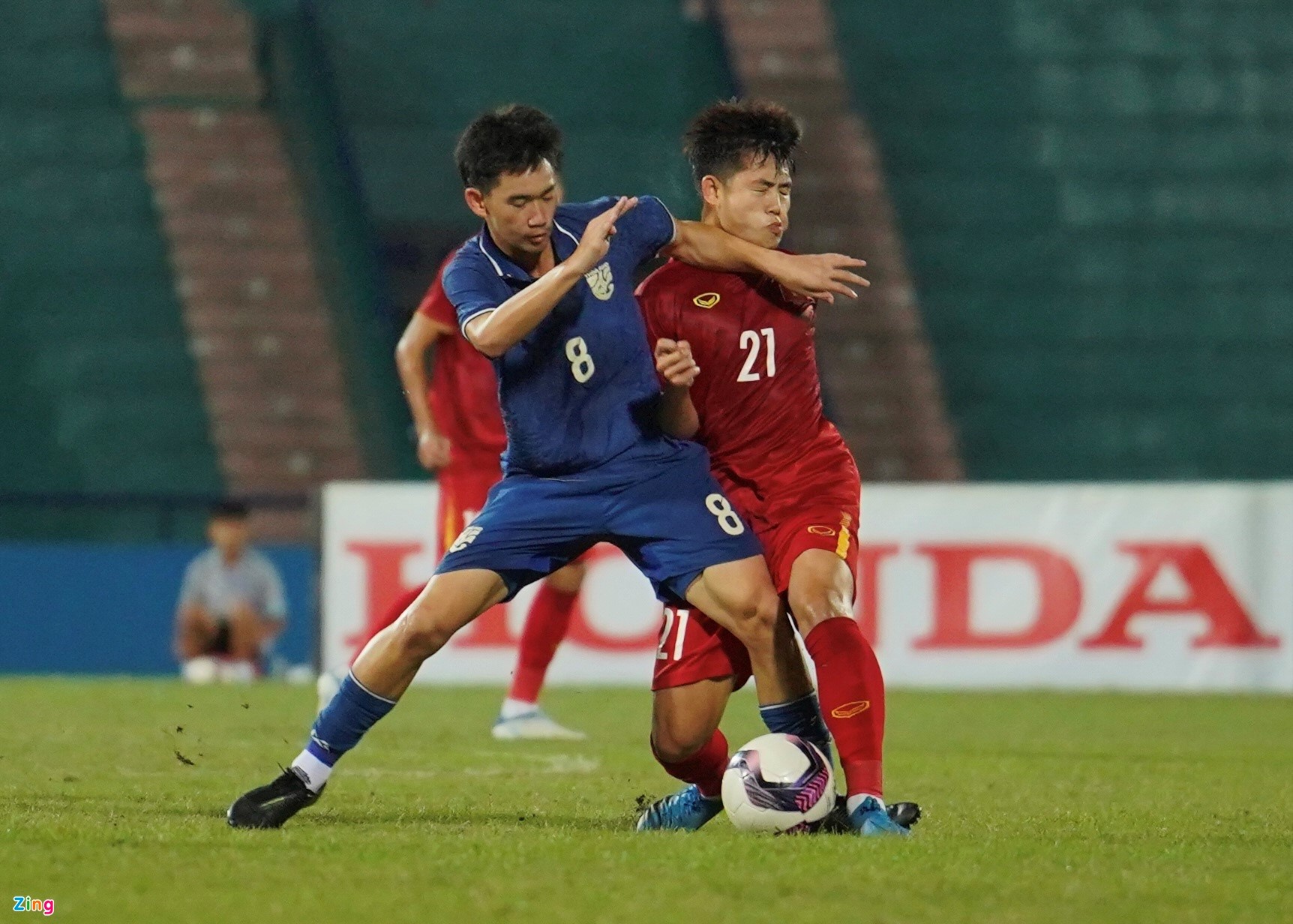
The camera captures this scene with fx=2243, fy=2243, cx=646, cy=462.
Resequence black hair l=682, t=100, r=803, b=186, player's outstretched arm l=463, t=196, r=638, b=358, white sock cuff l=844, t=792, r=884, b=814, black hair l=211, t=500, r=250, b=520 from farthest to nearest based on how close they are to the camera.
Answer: black hair l=211, t=500, r=250, b=520, black hair l=682, t=100, r=803, b=186, white sock cuff l=844, t=792, r=884, b=814, player's outstretched arm l=463, t=196, r=638, b=358

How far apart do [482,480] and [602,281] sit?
2984mm

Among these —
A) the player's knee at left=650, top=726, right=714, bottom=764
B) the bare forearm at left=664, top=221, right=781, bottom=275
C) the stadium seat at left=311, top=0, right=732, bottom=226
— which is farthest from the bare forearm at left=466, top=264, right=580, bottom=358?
the stadium seat at left=311, top=0, right=732, bottom=226

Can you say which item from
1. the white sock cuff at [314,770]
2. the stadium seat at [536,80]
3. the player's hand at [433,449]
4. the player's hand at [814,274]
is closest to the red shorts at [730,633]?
the player's hand at [814,274]

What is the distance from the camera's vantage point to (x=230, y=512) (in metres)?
12.0

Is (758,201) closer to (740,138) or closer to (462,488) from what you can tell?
(740,138)

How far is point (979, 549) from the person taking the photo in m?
11.1

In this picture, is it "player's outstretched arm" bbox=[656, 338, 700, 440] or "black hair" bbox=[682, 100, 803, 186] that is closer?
Result: "player's outstretched arm" bbox=[656, 338, 700, 440]

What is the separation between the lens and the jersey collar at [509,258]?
5051 millimetres

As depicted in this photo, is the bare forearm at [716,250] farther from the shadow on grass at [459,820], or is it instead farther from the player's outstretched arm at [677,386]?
the shadow on grass at [459,820]

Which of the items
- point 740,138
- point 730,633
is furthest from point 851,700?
point 740,138

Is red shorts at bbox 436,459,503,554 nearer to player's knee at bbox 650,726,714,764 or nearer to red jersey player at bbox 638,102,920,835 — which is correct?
red jersey player at bbox 638,102,920,835

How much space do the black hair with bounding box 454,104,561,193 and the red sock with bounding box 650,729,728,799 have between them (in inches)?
52.6

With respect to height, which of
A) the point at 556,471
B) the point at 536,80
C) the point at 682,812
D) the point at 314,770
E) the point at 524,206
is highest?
the point at 536,80

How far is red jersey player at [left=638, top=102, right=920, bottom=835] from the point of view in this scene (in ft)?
16.7
